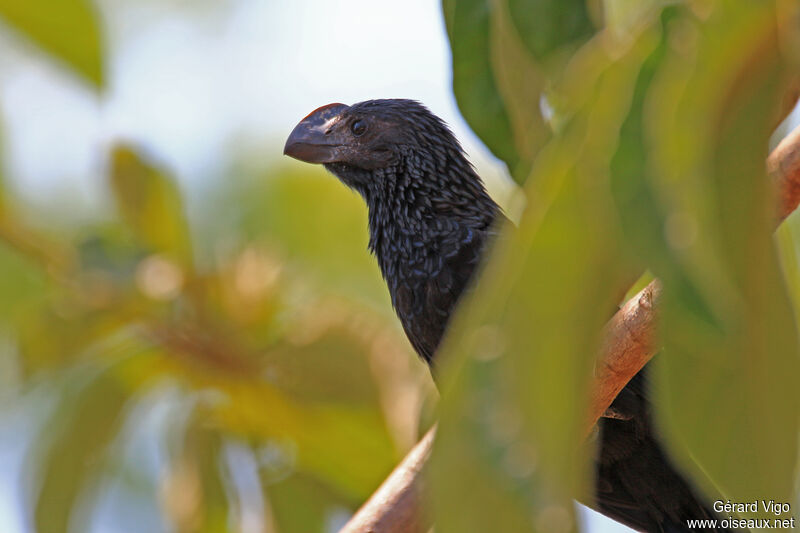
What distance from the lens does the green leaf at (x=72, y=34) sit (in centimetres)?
174

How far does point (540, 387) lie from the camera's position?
1028mm

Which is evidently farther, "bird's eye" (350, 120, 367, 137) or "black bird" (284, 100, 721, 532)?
"bird's eye" (350, 120, 367, 137)

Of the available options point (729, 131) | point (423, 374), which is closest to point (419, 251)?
point (423, 374)

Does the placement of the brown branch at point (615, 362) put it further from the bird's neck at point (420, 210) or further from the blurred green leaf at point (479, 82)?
the bird's neck at point (420, 210)

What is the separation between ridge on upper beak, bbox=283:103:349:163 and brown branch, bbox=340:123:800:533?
6.31ft

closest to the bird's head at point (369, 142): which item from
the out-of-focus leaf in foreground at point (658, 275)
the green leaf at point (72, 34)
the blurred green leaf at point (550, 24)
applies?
the blurred green leaf at point (550, 24)

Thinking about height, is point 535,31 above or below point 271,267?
above

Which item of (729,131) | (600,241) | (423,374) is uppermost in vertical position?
(729,131)

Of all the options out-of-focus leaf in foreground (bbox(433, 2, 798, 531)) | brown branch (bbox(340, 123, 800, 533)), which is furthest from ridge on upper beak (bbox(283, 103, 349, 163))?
out-of-focus leaf in foreground (bbox(433, 2, 798, 531))

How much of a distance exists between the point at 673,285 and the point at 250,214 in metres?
6.22

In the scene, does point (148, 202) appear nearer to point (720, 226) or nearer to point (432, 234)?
point (432, 234)

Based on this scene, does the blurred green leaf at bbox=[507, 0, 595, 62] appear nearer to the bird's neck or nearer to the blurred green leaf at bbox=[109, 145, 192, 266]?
the bird's neck

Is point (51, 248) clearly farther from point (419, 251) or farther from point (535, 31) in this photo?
point (535, 31)

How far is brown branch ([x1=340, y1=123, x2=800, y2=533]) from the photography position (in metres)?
1.92
